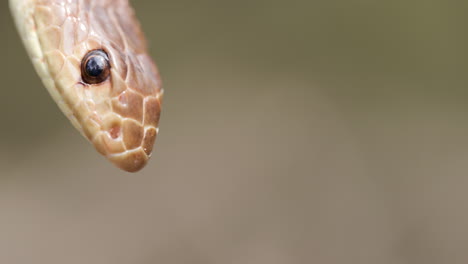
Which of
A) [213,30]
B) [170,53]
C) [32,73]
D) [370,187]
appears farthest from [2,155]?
[370,187]

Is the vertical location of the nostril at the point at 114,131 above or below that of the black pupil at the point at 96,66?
below

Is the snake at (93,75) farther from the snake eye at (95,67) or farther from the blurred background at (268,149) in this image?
the blurred background at (268,149)

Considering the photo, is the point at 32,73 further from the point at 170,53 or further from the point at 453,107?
the point at 453,107

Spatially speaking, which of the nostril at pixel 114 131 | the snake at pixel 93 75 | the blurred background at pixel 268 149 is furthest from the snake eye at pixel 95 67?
the blurred background at pixel 268 149

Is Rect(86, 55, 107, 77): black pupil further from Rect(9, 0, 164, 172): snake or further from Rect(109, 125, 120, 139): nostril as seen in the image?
Rect(109, 125, 120, 139): nostril

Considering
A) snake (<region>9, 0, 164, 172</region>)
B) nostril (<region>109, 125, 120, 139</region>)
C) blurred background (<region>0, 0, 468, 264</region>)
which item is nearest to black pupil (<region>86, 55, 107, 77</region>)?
snake (<region>9, 0, 164, 172</region>)

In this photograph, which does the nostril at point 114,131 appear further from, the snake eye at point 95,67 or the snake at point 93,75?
the snake eye at point 95,67

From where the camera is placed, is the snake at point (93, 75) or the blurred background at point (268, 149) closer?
the snake at point (93, 75)

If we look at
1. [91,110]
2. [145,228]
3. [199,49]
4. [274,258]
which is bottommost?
[274,258]
